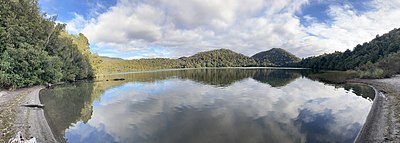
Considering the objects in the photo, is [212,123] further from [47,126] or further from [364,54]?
[364,54]

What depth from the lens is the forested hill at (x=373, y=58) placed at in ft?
203

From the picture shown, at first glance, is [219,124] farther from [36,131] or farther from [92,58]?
[92,58]

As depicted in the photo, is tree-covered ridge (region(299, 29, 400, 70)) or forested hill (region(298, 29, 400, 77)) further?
tree-covered ridge (region(299, 29, 400, 70))

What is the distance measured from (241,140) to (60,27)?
59.1m

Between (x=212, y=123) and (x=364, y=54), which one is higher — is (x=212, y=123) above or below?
below

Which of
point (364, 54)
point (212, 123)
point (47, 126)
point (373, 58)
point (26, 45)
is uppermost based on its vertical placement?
point (364, 54)

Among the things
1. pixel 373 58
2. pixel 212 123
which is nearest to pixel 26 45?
pixel 212 123

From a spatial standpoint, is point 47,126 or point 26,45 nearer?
point 47,126

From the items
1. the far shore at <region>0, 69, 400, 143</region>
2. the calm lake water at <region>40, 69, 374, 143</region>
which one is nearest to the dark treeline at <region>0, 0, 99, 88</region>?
the calm lake water at <region>40, 69, 374, 143</region>

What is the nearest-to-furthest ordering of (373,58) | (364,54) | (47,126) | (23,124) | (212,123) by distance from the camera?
(23,124), (47,126), (212,123), (373,58), (364,54)

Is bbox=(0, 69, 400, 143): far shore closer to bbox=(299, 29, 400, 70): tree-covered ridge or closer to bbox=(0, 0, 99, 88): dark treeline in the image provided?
bbox=(0, 0, 99, 88): dark treeline

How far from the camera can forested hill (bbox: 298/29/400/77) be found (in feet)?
203

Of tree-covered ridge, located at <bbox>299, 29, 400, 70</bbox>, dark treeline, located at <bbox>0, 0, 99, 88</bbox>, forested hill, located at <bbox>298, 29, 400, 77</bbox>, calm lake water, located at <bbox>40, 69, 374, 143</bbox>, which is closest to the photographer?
calm lake water, located at <bbox>40, 69, 374, 143</bbox>

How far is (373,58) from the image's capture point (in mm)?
90188
